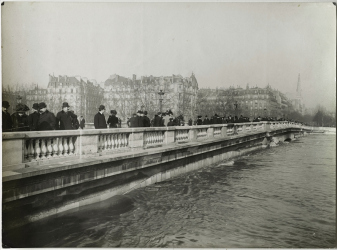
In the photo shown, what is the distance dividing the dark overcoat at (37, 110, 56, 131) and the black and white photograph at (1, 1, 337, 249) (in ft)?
0.07

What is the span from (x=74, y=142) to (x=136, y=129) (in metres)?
1.80

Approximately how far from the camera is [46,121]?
6.01m

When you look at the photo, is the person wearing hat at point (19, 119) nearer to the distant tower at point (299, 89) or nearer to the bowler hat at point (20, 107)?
the bowler hat at point (20, 107)

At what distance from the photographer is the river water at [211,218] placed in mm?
5398

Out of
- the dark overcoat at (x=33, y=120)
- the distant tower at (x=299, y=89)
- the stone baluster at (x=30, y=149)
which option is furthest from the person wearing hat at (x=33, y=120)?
the distant tower at (x=299, y=89)

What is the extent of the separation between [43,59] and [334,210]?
6.94 metres

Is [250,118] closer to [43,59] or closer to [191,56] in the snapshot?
[191,56]

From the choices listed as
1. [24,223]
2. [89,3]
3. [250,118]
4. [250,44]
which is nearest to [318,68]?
[250,44]

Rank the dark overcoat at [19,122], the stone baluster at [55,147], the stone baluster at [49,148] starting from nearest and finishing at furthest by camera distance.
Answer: the stone baluster at [49,148]
the stone baluster at [55,147]
the dark overcoat at [19,122]

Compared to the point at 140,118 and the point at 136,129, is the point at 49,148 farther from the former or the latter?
the point at 140,118

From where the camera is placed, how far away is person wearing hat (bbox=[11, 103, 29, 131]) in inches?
231

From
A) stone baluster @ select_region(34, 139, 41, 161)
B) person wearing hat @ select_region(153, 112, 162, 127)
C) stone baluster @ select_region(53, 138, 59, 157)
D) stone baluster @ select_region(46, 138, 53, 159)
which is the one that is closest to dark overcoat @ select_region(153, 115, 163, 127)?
person wearing hat @ select_region(153, 112, 162, 127)

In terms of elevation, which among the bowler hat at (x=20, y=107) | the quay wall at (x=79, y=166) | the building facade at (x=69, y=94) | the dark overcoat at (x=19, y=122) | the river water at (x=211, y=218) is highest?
the building facade at (x=69, y=94)

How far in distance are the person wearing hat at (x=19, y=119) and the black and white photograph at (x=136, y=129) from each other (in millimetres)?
23
